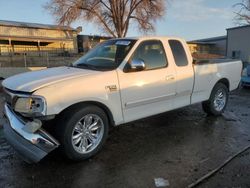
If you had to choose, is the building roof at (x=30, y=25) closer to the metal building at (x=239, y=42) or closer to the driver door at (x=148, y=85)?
the metal building at (x=239, y=42)

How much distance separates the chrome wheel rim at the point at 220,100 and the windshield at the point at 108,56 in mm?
2891

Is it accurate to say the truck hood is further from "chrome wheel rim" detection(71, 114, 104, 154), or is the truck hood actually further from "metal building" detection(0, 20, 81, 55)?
"metal building" detection(0, 20, 81, 55)

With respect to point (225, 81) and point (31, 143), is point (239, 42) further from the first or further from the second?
point (31, 143)

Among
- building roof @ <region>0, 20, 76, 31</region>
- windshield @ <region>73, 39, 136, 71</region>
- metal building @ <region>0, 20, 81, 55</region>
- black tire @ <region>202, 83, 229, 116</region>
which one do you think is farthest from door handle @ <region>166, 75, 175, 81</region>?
building roof @ <region>0, 20, 76, 31</region>

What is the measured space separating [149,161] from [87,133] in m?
1.05

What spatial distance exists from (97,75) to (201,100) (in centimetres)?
296

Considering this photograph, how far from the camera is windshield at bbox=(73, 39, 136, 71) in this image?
4.71m

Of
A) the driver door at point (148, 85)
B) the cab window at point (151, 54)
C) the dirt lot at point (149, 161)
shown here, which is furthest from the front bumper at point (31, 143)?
the cab window at point (151, 54)

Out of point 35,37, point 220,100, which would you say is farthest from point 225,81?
point 35,37

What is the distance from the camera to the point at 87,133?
4.19m

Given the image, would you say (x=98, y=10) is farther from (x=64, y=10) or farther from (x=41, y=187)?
(x=41, y=187)

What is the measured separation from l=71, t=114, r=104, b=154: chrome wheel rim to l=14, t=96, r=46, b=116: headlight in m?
0.58

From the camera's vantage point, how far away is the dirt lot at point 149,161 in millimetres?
3529

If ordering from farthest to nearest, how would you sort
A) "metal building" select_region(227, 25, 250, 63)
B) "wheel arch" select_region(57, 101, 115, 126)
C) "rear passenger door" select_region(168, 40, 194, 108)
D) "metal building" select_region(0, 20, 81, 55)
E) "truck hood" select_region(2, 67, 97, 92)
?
"metal building" select_region(227, 25, 250, 63), "metal building" select_region(0, 20, 81, 55), "rear passenger door" select_region(168, 40, 194, 108), "wheel arch" select_region(57, 101, 115, 126), "truck hood" select_region(2, 67, 97, 92)
